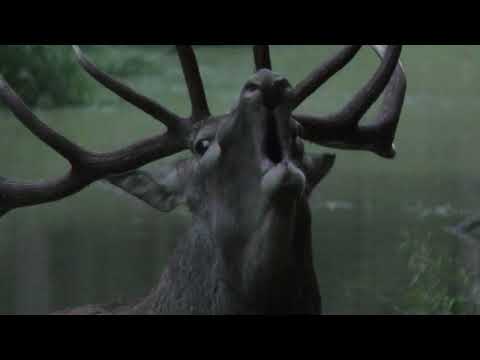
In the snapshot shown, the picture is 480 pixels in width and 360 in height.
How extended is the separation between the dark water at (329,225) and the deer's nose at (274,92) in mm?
1904

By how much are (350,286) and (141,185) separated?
6.13 ft

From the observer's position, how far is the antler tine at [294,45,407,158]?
240 centimetres

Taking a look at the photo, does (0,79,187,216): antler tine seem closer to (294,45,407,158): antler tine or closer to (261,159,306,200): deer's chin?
(294,45,407,158): antler tine

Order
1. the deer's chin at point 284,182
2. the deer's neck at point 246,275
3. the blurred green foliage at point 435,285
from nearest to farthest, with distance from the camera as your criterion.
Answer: the deer's chin at point 284,182
the deer's neck at point 246,275
the blurred green foliage at point 435,285

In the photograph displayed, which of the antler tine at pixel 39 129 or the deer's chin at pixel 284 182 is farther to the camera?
the antler tine at pixel 39 129

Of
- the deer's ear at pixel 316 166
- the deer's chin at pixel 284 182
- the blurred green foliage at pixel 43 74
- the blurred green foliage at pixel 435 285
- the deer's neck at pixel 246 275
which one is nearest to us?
the deer's chin at pixel 284 182

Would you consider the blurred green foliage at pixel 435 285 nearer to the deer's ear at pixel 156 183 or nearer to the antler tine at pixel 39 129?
the deer's ear at pixel 156 183

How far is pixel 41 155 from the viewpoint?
15.8 feet

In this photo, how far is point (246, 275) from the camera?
1.98 m

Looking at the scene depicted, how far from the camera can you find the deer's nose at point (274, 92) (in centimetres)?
178

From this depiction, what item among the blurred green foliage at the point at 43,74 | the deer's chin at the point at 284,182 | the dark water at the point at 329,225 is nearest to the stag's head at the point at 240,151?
the deer's chin at the point at 284,182

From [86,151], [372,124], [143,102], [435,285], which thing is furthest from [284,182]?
[435,285]

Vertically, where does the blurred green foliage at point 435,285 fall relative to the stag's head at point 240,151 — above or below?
below
